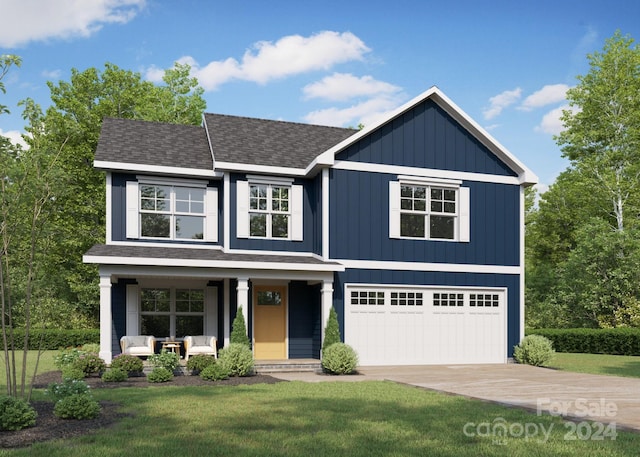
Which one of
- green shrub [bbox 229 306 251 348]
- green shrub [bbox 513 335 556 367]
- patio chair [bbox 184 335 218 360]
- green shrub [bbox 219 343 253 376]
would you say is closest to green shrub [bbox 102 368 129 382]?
Result: green shrub [bbox 219 343 253 376]

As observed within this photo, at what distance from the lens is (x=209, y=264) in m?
16.3

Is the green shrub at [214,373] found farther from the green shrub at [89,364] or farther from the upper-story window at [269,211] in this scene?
the upper-story window at [269,211]

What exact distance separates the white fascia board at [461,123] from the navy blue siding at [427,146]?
16 cm

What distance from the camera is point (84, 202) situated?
31594 millimetres

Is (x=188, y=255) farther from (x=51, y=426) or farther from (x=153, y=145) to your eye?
(x=51, y=426)

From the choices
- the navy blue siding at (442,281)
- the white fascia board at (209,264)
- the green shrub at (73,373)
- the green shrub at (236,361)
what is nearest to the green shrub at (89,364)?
the green shrub at (73,373)

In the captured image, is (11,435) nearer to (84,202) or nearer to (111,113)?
(84,202)

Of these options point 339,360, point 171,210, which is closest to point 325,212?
point 339,360

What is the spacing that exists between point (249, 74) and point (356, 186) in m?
28.9

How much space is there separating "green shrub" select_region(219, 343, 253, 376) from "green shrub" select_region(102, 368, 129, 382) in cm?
228

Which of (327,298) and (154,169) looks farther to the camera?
(154,169)

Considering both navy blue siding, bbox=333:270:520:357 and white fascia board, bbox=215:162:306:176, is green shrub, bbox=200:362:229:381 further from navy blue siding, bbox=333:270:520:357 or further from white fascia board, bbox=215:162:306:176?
white fascia board, bbox=215:162:306:176

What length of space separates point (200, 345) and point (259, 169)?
16.9ft

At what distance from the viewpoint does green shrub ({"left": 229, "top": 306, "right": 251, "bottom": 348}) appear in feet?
53.8
